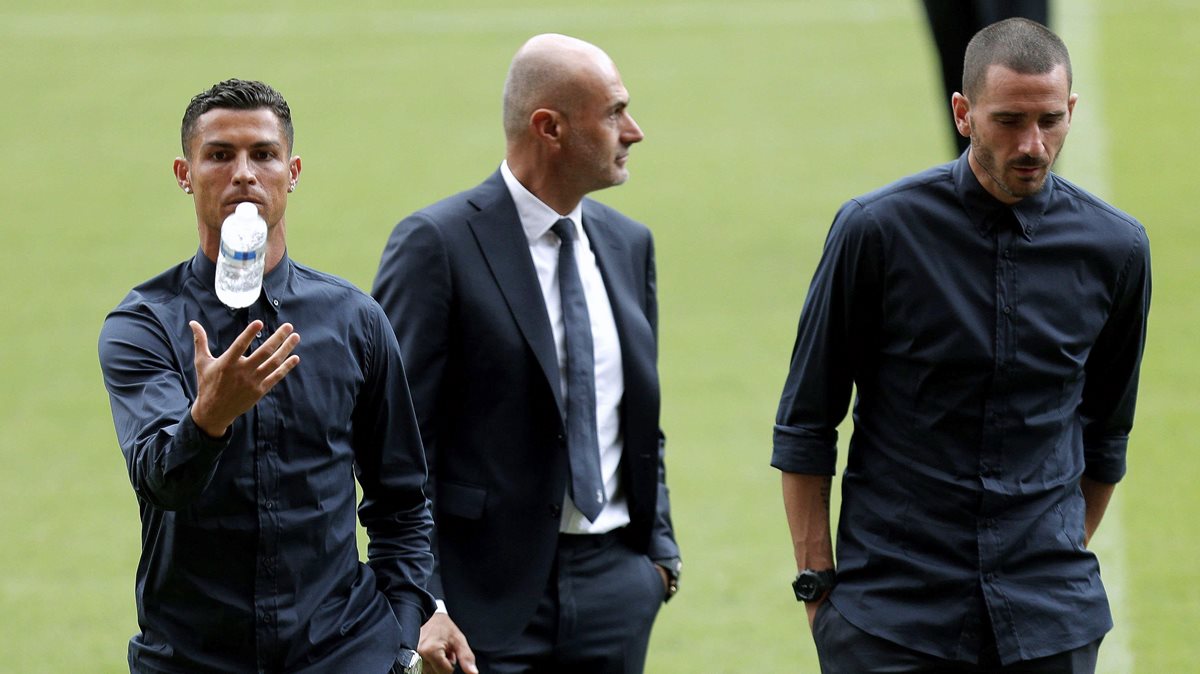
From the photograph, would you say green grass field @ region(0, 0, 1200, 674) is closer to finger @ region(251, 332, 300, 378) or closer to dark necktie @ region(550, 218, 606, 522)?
dark necktie @ region(550, 218, 606, 522)

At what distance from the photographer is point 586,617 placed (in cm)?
434

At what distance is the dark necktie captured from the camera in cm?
429

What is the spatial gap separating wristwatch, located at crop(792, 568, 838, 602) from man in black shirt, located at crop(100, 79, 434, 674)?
35.6 inches

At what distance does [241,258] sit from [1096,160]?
11.7 metres

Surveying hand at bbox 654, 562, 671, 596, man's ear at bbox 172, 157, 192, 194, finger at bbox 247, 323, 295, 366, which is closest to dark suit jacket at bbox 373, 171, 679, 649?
hand at bbox 654, 562, 671, 596

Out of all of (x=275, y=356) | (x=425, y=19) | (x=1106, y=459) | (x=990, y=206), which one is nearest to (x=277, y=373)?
(x=275, y=356)

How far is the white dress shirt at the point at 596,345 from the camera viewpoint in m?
4.38

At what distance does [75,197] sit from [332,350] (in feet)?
36.8

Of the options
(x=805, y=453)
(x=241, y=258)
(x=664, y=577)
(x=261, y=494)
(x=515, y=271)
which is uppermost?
(x=241, y=258)

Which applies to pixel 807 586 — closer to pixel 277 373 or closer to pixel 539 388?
pixel 539 388

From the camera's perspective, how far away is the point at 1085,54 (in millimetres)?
16844

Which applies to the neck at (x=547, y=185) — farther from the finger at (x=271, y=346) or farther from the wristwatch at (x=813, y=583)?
the finger at (x=271, y=346)

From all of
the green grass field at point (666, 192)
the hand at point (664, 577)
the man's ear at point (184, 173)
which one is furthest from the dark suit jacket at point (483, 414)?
the green grass field at point (666, 192)

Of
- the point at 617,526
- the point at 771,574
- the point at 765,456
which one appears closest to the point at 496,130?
the point at 765,456
